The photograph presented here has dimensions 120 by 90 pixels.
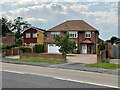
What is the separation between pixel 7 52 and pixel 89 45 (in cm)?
1972

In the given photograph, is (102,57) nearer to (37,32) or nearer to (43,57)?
(43,57)

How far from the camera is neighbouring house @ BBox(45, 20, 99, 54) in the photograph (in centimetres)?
5544

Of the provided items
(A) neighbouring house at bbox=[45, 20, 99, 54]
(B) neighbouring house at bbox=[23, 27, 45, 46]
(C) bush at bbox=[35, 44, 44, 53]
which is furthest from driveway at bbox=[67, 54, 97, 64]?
(B) neighbouring house at bbox=[23, 27, 45, 46]

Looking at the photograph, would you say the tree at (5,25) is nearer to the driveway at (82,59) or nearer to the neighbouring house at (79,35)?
the neighbouring house at (79,35)

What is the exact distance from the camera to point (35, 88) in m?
11.8

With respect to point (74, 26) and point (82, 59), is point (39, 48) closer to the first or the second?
point (74, 26)

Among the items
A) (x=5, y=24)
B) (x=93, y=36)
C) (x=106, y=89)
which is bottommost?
(x=106, y=89)

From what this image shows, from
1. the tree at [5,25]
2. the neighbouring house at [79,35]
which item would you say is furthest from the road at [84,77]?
the tree at [5,25]

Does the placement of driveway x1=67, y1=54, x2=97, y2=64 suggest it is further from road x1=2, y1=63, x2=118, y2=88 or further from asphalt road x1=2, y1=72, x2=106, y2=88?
asphalt road x1=2, y1=72, x2=106, y2=88

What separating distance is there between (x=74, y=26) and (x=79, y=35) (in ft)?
8.37

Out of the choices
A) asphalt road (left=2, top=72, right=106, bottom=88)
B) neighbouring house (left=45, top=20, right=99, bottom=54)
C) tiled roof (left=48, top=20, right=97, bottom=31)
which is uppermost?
tiled roof (left=48, top=20, right=97, bottom=31)

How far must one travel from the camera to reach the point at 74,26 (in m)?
57.8

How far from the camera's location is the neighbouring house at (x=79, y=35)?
55.4 meters

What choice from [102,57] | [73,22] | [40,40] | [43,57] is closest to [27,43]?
[40,40]
